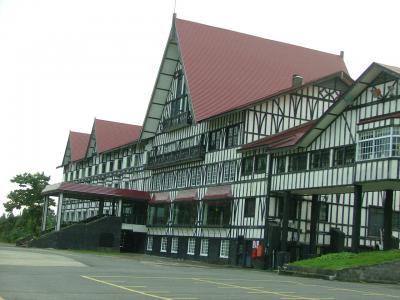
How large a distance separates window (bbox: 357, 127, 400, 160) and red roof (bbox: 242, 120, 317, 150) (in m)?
5.13

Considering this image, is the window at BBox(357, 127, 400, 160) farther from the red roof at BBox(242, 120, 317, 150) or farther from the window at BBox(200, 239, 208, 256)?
the window at BBox(200, 239, 208, 256)

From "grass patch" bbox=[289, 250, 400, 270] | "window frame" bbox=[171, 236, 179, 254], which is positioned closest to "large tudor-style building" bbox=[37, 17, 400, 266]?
"window frame" bbox=[171, 236, 179, 254]

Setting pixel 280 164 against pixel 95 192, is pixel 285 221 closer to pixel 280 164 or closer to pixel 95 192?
pixel 280 164

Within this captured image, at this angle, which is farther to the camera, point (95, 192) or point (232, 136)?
point (95, 192)

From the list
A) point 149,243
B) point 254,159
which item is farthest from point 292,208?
point 149,243

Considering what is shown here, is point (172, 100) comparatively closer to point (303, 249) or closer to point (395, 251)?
point (303, 249)

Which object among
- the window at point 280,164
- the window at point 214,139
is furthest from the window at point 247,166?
the window at point 214,139

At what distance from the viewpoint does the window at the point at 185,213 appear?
53.3 m

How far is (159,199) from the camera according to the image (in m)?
60.8

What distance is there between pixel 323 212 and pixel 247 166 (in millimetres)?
6238

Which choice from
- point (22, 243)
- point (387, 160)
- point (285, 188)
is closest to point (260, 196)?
point (285, 188)

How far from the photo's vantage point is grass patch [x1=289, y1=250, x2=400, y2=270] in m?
29.7

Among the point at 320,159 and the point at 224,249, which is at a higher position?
the point at 320,159

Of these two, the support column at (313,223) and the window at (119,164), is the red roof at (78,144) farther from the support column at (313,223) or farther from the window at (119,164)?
the support column at (313,223)
